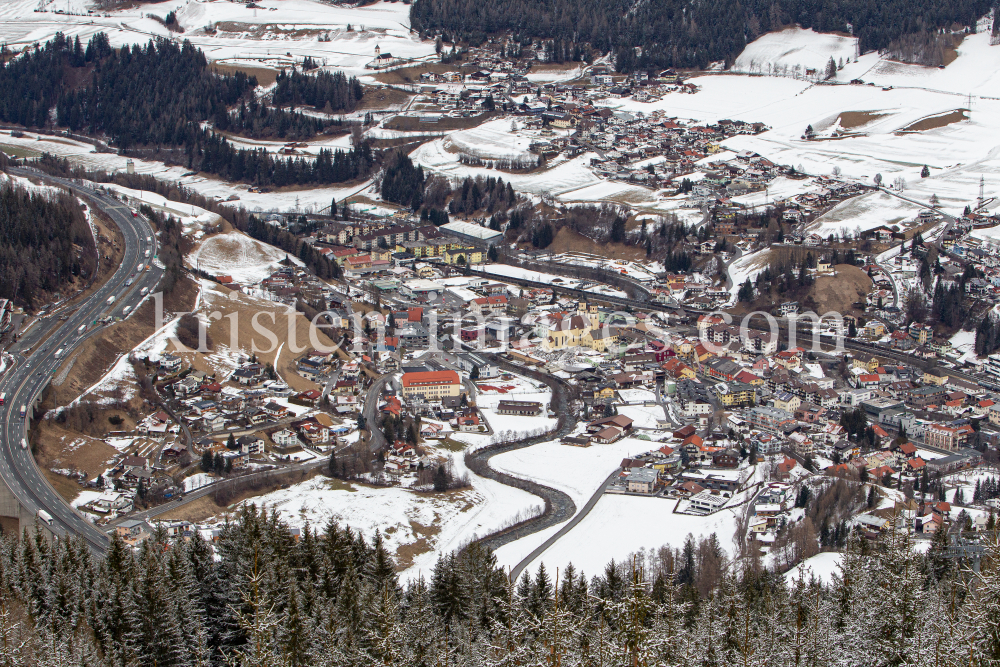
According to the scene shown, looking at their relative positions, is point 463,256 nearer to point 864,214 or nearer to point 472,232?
point 472,232

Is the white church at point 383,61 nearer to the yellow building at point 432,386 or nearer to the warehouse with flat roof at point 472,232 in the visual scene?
the warehouse with flat roof at point 472,232

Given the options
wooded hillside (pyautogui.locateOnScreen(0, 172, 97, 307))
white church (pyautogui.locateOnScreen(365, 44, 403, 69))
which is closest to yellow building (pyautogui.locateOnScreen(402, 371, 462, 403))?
wooded hillside (pyautogui.locateOnScreen(0, 172, 97, 307))

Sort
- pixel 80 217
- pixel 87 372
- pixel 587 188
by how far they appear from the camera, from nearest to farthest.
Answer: pixel 87 372, pixel 80 217, pixel 587 188

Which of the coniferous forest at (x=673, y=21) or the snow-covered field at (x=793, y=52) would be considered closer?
the coniferous forest at (x=673, y=21)

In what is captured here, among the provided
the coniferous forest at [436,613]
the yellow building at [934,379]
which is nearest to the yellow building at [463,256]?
the yellow building at [934,379]

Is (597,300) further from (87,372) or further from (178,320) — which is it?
(87,372)

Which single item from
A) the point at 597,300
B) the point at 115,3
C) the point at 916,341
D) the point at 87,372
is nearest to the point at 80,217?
the point at 87,372

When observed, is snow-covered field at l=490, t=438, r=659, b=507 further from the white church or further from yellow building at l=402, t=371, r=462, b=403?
the white church
